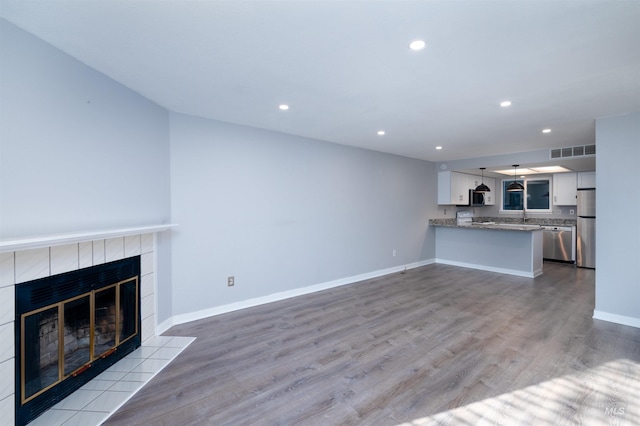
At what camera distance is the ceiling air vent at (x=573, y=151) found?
4535mm

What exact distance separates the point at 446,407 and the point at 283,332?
68.2 inches

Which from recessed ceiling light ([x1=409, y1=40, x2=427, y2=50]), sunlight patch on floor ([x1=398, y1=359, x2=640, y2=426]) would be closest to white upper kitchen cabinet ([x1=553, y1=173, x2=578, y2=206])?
sunlight patch on floor ([x1=398, y1=359, x2=640, y2=426])

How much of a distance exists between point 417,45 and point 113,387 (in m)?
3.33

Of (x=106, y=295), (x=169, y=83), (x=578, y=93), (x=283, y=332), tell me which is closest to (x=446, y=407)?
(x=283, y=332)

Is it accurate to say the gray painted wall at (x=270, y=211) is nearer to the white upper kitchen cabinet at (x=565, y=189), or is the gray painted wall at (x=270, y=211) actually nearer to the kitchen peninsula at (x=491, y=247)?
the kitchen peninsula at (x=491, y=247)

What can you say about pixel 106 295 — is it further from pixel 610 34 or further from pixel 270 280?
pixel 610 34

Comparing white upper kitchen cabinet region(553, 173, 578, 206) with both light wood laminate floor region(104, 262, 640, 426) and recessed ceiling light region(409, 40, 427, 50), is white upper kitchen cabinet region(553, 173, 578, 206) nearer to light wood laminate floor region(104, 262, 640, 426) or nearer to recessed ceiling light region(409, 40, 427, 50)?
light wood laminate floor region(104, 262, 640, 426)

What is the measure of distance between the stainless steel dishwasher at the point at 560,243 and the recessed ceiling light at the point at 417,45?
21.4ft

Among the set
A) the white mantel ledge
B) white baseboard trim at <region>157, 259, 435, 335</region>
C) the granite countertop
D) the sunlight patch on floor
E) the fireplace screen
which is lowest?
the sunlight patch on floor

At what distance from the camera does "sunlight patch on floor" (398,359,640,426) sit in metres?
1.83

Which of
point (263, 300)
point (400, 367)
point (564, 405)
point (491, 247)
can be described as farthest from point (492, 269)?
point (263, 300)

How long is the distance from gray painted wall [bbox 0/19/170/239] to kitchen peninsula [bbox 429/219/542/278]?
5960mm

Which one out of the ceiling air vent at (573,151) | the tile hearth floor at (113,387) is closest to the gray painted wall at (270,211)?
the tile hearth floor at (113,387)

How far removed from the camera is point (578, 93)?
2.68m
